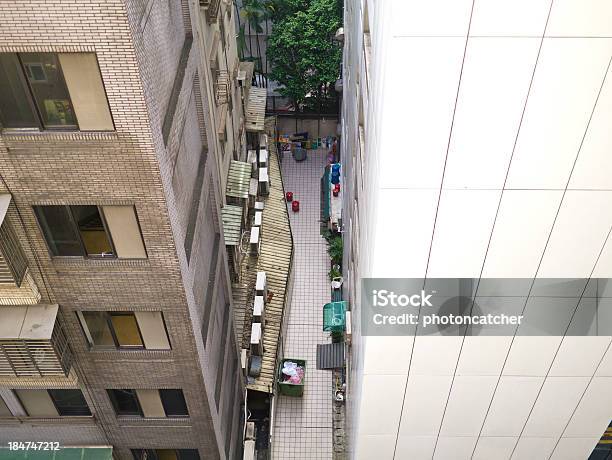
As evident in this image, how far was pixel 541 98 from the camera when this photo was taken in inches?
379

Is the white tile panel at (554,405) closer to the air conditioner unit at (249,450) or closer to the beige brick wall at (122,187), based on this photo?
the beige brick wall at (122,187)

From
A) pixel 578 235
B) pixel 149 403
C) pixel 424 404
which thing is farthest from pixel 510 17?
pixel 149 403

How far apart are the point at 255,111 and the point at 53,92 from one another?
93.9ft

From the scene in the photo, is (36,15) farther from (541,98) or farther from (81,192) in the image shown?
(541,98)

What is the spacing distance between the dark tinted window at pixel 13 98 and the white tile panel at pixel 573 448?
14.5 meters

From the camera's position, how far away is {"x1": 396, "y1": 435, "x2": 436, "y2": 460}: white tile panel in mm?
15641

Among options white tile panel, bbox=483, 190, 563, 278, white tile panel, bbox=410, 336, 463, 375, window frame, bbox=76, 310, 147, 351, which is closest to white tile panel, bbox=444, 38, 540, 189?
white tile panel, bbox=483, 190, 563, 278

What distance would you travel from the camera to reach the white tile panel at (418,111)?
9.03 meters

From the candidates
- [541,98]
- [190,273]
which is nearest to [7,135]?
[190,273]

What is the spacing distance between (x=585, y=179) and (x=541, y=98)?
1889 mm

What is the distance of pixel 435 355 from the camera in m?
13.6

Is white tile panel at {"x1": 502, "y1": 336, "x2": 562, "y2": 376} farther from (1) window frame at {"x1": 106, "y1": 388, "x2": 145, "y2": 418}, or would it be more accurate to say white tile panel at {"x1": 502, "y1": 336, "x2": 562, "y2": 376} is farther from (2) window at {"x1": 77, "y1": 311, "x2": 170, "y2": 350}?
(1) window frame at {"x1": 106, "y1": 388, "x2": 145, "y2": 418}

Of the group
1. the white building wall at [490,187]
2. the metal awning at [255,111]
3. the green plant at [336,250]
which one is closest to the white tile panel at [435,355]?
the white building wall at [490,187]

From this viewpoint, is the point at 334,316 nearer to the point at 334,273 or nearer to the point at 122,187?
the point at 334,273
